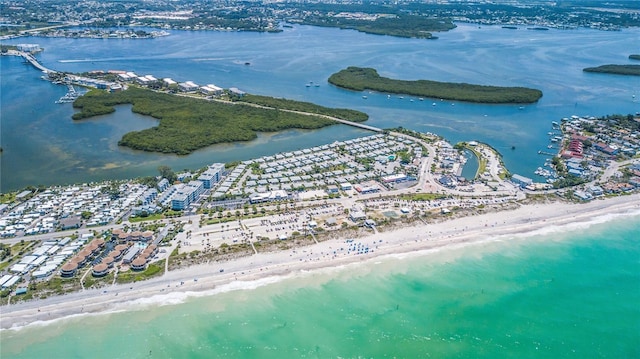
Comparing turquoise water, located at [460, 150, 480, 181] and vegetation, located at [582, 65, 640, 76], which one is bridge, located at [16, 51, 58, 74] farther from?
vegetation, located at [582, 65, 640, 76]

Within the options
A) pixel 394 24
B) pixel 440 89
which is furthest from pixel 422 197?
pixel 394 24

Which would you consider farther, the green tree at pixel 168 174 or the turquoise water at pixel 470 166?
the turquoise water at pixel 470 166

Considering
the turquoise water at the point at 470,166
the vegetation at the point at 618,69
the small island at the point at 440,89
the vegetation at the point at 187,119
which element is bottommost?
the turquoise water at the point at 470,166

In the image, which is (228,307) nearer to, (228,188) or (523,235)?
(228,188)

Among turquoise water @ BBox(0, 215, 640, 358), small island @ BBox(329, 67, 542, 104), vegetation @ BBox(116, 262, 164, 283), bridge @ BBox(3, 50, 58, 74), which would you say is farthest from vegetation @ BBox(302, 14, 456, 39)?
vegetation @ BBox(116, 262, 164, 283)

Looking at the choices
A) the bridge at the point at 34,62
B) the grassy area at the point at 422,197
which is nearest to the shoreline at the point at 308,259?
the grassy area at the point at 422,197

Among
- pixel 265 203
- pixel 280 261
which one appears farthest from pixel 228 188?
pixel 280 261

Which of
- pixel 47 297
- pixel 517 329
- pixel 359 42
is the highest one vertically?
pixel 359 42

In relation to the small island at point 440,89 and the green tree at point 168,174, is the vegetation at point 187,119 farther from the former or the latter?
the small island at point 440,89
